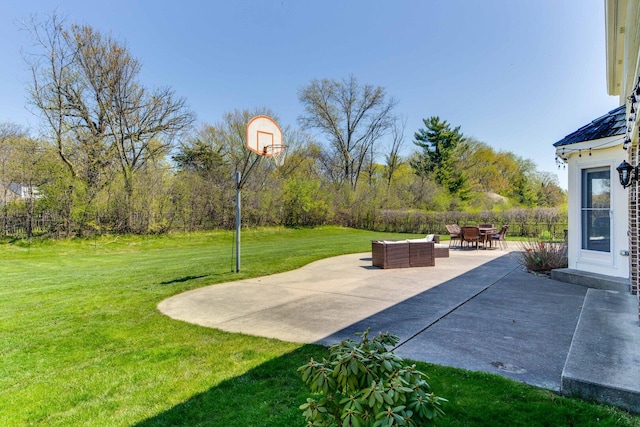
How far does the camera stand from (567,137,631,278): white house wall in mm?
5484

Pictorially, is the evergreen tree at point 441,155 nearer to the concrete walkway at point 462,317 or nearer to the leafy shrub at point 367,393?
the concrete walkway at point 462,317

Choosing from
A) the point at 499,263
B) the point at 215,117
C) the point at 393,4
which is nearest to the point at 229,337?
the point at 499,263

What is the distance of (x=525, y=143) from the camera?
30391 mm

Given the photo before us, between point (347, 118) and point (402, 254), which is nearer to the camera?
point (402, 254)

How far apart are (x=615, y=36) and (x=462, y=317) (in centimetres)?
497

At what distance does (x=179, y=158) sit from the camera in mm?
22516

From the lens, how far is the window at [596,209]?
19.0ft

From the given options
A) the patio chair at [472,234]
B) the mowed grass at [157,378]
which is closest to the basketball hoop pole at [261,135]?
the mowed grass at [157,378]

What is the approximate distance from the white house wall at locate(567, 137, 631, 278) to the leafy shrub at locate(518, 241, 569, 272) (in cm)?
67

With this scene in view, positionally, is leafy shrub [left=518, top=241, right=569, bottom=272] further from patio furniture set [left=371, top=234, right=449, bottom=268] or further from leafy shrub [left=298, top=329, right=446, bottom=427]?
leafy shrub [left=298, top=329, right=446, bottom=427]

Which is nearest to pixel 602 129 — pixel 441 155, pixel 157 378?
pixel 157 378

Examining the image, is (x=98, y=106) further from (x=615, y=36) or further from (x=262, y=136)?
(x=615, y=36)

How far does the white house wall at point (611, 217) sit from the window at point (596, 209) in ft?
0.24

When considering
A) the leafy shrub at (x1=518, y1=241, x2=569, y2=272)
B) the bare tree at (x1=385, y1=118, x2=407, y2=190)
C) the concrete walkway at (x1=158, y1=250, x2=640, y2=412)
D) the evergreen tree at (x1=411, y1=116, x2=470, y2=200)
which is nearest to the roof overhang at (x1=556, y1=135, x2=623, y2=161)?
the leafy shrub at (x1=518, y1=241, x2=569, y2=272)
